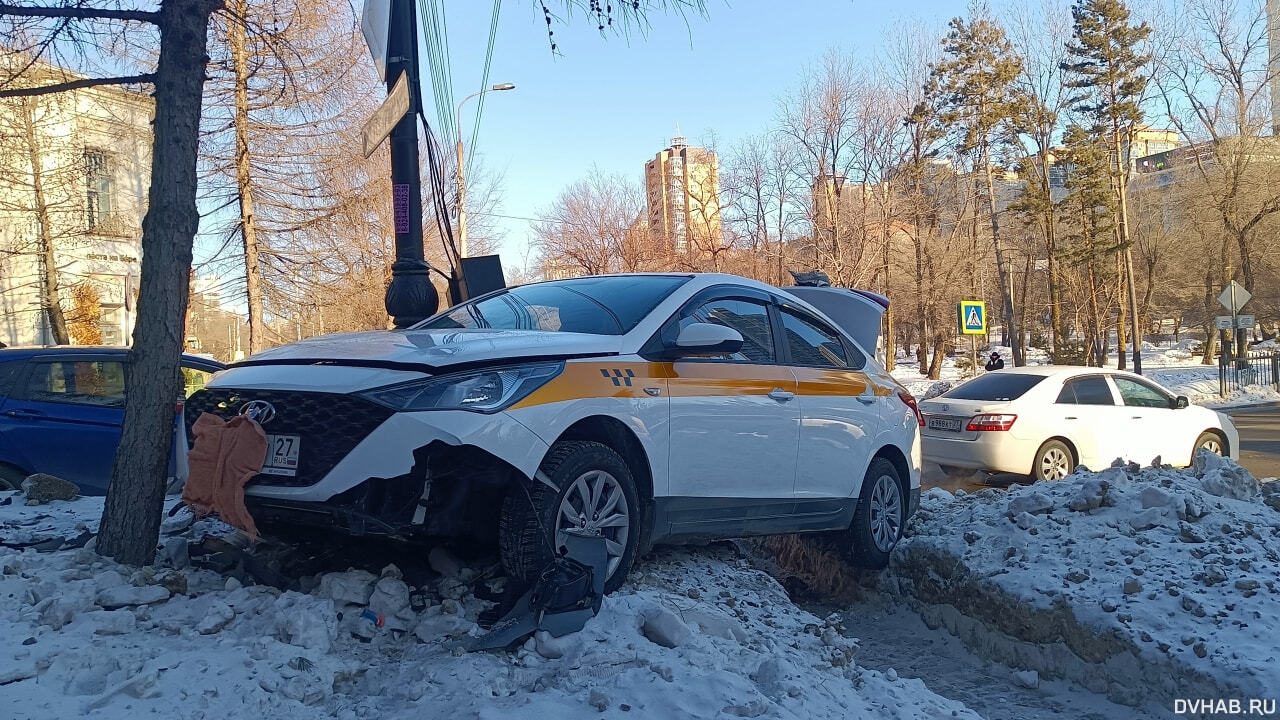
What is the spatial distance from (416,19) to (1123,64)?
38055 mm

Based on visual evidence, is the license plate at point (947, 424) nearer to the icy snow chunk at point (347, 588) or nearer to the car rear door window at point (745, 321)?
the car rear door window at point (745, 321)

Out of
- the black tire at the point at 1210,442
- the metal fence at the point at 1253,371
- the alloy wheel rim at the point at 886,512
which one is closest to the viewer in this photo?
the alloy wheel rim at the point at 886,512

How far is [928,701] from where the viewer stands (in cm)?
386

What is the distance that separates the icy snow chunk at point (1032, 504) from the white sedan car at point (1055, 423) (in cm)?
417

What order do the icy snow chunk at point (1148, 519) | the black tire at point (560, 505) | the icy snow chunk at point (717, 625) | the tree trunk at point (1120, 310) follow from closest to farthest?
the black tire at point (560, 505) → the icy snow chunk at point (717, 625) → the icy snow chunk at point (1148, 519) → the tree trunk at point (1120, 310)

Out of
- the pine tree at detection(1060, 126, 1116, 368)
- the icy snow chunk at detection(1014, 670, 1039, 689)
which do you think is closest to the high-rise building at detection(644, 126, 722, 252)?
the pine tree at detection(1060, 126, 1116, 368)

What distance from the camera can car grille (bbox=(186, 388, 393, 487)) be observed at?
3588 mm

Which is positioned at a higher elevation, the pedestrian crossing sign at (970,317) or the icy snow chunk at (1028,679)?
the pedestrian crossing sign at (970,317)

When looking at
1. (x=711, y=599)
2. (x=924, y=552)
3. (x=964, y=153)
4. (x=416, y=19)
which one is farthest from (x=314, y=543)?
(x=964, y=153)

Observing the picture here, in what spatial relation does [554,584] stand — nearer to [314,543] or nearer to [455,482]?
[455,482]

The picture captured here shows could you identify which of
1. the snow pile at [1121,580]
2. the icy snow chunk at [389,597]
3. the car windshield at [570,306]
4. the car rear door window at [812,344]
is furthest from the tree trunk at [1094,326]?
the icy snow chunk at [389,597]

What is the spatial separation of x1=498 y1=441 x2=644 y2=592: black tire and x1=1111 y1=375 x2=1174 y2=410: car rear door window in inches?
354

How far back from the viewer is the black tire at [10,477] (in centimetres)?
697

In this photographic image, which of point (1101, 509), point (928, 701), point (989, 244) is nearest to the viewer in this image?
point (928, 701)
